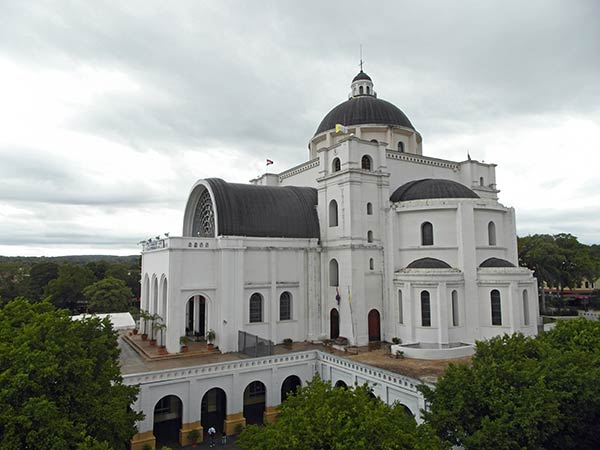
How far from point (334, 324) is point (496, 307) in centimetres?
1157

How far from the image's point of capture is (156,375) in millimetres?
21281

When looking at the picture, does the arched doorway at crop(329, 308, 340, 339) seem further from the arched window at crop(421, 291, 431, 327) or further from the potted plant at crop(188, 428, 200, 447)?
the potted plant at crop(188, 428, 200, 447)

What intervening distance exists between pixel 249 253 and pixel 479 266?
16.6 metres

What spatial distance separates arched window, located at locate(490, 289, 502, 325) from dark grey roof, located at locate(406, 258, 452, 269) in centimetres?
346

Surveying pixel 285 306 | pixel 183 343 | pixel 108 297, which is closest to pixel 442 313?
pixel 285 306

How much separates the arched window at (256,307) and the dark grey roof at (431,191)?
1313 centimetres

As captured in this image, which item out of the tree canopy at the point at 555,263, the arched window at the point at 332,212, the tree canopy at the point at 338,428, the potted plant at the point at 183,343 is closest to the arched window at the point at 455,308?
the arched window at the point at 332,212

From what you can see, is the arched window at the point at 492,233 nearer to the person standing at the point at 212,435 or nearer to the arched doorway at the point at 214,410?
the arched doorway at the point at 214,410

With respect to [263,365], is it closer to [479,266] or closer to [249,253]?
[249,253]

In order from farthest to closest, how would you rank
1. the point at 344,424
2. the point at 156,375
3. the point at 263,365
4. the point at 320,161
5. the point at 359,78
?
the point at 359,78, the point at 320,161, the point at 263,365, the point at 156,375, the point at 344,424

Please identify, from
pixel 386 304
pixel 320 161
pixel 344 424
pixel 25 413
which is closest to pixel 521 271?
pixel 386 304

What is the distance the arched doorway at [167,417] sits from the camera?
23.1 m

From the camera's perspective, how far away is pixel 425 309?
27.7m

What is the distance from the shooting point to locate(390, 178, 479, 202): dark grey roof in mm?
30453
